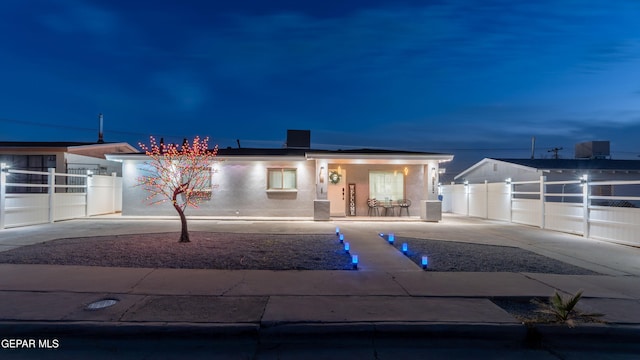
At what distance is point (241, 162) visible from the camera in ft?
59.7

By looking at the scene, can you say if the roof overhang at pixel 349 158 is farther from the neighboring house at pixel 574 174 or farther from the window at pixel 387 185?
the neighboring house at pixel 574 174

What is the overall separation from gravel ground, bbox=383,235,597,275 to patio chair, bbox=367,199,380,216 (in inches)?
313

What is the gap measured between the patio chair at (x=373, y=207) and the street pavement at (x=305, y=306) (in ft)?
35.0

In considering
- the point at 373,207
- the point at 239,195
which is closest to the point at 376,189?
the point at 373,207

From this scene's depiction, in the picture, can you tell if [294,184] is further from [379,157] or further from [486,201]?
[486,201]

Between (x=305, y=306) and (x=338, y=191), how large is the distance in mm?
14341

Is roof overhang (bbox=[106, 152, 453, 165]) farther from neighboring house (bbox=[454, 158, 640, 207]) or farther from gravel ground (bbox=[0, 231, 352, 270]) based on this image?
gravel ground (bbox=[0, 231, 352, 270])

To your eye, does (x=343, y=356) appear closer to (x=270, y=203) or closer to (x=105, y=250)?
(x=105, y=250)

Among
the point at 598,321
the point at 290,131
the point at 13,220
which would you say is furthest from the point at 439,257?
the point at 290,131

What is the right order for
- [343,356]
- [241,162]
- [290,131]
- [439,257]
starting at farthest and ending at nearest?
[290,131] < [241,162] < [439,257] < [343,356]

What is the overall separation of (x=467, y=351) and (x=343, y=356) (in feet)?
4.47

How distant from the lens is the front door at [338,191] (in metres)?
19.0

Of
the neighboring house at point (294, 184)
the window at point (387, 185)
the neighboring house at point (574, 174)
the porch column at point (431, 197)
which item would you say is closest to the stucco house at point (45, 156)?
the neighboring house at point (294, 184)

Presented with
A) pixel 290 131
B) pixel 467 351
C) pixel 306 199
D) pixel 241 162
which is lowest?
pixel 467 351
